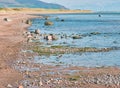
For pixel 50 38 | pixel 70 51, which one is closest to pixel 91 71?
pixel 70 51

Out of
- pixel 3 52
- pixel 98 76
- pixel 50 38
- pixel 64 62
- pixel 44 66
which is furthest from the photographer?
pixel 50 38

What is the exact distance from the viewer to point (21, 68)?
26906 millimetres

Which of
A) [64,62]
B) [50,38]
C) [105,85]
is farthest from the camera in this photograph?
[50,38]

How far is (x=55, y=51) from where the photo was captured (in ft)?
121

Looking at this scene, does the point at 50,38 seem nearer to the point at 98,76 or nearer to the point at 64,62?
the point at 64,62

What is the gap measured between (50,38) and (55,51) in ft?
44.4

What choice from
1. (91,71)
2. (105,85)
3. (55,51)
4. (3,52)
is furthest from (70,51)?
(105,85)

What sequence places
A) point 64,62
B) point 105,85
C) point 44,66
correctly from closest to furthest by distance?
point 105,85
point 44,66
point 64,62

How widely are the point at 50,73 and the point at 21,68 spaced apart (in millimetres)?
2794

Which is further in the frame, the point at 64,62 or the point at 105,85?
the point at 64,62

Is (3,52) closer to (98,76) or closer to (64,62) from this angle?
(64,62)

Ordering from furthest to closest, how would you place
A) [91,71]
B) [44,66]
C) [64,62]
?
1. [64,62]
2. [44,66]
3. [91,71]

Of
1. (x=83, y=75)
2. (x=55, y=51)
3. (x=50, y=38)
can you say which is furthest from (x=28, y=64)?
(x=50, y=38)

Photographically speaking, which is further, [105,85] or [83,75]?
[83,75]
